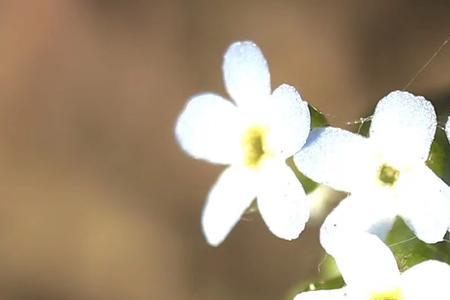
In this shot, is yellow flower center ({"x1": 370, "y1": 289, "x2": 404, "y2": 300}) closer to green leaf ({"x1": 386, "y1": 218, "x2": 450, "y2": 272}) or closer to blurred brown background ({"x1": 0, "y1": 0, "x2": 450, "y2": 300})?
green leaf ({"x1": 386, "y1": 218, "x2": 450, "y2": 272})

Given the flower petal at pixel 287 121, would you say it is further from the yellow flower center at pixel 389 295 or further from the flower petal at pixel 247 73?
the yellow flower center at pixel 389 295

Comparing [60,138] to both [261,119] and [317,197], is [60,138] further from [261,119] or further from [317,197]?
[261,119]

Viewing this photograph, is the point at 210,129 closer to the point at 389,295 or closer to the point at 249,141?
the point at 249,141

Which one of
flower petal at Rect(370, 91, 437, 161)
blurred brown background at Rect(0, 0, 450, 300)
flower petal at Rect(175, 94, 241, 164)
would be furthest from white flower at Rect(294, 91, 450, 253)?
blurred brown background at Rect(0, 0, 450, 300)

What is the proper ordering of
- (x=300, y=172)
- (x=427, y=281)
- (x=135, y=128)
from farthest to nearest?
(x=135, y=128) → (x=300, y=172) → (x=427, y=281)

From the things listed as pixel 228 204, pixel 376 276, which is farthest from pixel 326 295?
pixel 228 204

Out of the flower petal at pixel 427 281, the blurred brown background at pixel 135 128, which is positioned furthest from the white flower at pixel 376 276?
the blurred brown background at pixel 135 128

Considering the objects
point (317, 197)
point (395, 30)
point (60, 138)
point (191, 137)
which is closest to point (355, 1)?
point (395, 30)

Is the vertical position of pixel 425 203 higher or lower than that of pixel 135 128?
higher
